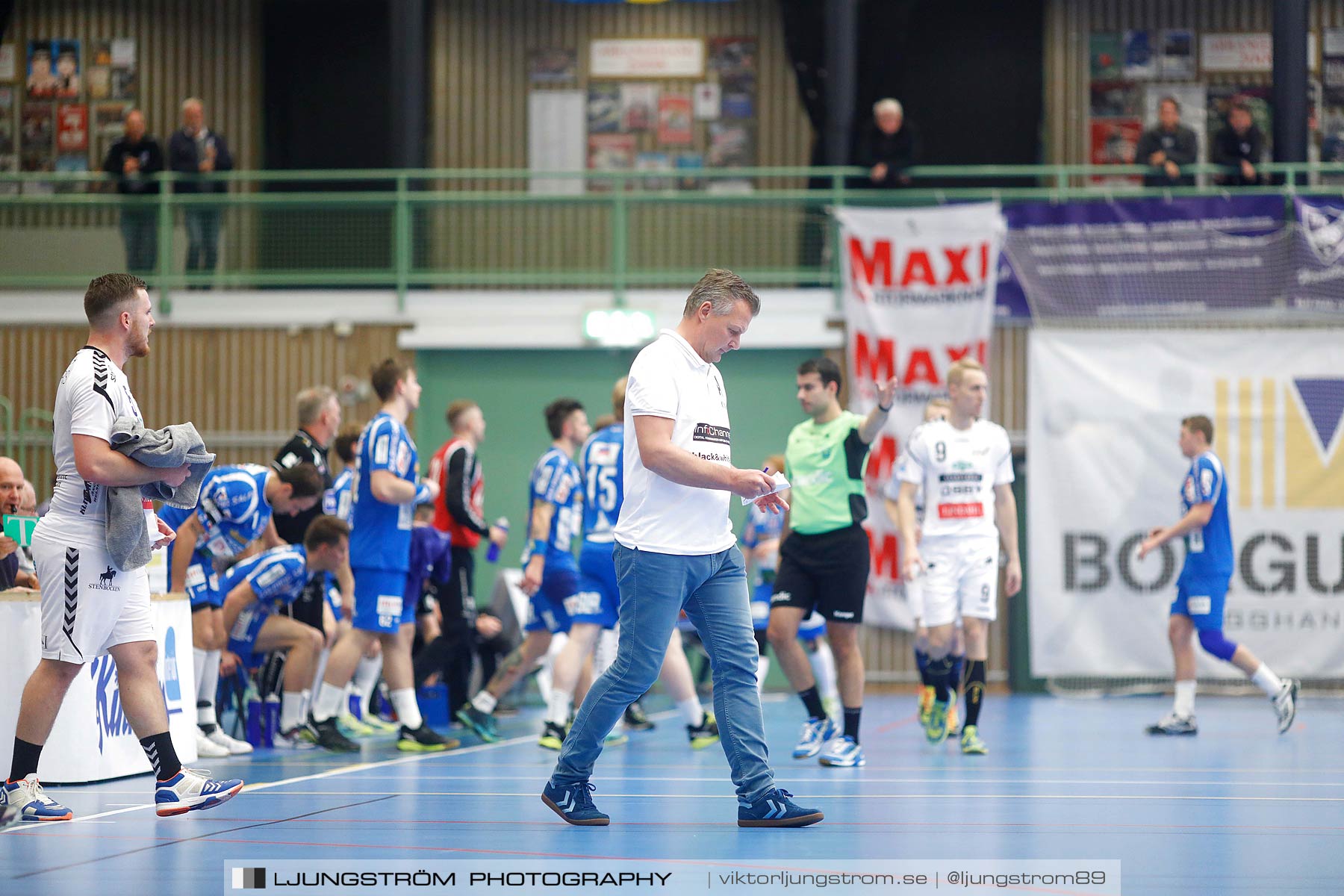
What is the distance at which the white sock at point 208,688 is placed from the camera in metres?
→ 7.74

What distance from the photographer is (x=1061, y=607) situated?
1275 cm

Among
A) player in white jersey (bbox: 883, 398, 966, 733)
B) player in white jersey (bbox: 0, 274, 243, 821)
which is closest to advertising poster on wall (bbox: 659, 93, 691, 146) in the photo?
player in white jersey (bbox: 883, 398, 966, 733)

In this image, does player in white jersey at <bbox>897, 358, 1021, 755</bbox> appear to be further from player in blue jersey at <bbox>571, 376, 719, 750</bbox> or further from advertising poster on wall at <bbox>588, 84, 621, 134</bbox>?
advertising poster on wall at <bbox>588, 84, 621, 134</bbox>

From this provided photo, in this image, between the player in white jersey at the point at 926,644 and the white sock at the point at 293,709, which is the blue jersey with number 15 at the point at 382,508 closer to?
the white sock at the point at 293,709

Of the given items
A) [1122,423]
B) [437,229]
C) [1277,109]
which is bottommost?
[1122,423]

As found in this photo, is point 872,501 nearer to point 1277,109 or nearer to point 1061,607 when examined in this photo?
point 1061,607

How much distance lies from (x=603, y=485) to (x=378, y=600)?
1.49 m

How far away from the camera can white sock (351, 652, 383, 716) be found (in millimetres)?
9489

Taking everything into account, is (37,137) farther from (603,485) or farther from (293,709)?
(603,485)

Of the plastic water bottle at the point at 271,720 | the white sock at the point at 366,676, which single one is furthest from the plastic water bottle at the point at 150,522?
the white sock at the point at 366,676

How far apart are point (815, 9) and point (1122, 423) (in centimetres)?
615

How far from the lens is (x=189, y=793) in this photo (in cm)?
516

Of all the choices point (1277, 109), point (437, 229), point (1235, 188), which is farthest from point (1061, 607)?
point (437, 229)

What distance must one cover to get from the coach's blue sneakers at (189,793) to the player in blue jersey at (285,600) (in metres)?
2.80
